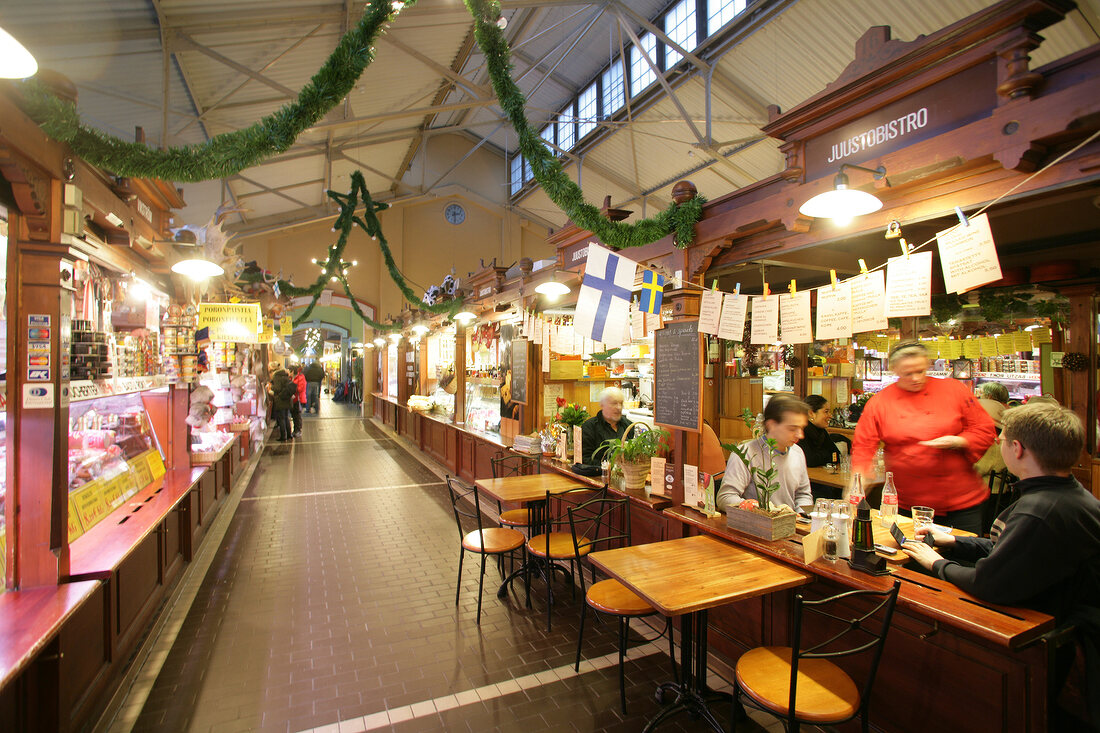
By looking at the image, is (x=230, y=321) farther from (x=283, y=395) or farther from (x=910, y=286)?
(x=283, y=395)

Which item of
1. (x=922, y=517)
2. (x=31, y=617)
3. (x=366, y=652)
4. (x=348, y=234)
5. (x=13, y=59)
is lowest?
Result: (x=366, y=652)

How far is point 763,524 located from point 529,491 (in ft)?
6.41

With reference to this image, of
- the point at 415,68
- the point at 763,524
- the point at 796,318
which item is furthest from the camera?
the point at 415,68

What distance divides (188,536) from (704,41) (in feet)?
31.6

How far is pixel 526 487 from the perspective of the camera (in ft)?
15.1

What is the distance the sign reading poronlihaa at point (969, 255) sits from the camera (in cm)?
225

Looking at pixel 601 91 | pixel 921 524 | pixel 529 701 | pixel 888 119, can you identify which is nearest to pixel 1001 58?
pixel 888 119

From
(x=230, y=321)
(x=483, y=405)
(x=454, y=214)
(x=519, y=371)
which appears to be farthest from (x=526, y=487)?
(x=454, y=214)

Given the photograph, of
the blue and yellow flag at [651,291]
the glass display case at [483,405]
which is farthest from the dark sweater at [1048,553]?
the glass display case at [483,405]

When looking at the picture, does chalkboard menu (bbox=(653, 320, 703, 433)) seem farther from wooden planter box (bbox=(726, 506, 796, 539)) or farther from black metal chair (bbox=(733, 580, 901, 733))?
black metal chair (bbox=(733, 580, 901, 733))

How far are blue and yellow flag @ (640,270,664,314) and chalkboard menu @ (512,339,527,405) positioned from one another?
275cm

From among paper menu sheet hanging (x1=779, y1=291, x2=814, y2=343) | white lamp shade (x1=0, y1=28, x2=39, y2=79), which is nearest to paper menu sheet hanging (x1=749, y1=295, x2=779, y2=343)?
paper menu sheet hanging (x1=779, y1=291, x2=814, y2=343)

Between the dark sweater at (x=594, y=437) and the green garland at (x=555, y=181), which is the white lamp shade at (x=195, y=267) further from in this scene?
the dark sweater at (x=594, y=437)

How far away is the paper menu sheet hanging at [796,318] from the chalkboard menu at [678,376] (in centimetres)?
64
